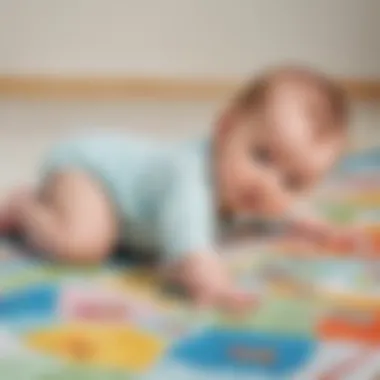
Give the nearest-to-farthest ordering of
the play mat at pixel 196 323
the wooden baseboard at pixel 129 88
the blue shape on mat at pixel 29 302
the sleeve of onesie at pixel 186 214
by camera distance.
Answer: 1. the play mat at pixel 196 323
2. the blue shape on mat at pixel 29 302
3. the sleeve of onesie at pixel 186 214
4. the wooden baseboard at pixel 129 88

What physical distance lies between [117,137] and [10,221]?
0.15 metres

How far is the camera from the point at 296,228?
3.12ft

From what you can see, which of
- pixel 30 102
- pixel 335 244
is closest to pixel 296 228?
pixel 335 244

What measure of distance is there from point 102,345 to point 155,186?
0.27m

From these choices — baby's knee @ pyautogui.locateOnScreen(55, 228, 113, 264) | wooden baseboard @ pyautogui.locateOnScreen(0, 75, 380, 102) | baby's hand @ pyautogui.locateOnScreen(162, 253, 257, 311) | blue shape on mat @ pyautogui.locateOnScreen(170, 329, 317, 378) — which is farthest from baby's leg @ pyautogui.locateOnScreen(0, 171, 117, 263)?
wooden baseboard @ pyautogui.locateOnScreen(0, 75, 380, 102)

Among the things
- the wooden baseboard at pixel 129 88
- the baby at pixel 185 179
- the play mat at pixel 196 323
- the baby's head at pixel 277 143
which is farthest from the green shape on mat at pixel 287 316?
the wooden baseboard at pixel 129 88

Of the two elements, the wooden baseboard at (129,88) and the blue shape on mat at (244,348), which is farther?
the wooden baseboard at (129,88)

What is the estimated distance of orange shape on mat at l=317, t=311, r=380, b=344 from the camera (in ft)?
2.16

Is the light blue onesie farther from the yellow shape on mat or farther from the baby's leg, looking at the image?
the yellow shape on mat

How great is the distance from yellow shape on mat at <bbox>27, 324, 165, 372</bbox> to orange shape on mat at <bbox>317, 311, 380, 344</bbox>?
121mm

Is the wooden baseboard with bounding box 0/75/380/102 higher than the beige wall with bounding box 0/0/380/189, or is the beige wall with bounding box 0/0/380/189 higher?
the beige wall with bounding box 0/0/380/189

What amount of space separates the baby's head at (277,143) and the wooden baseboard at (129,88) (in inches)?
29.6

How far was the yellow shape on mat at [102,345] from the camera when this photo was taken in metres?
0.62

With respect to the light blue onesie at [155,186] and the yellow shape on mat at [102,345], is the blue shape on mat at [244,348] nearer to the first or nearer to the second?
the yellow shape on mat at [102,345]
